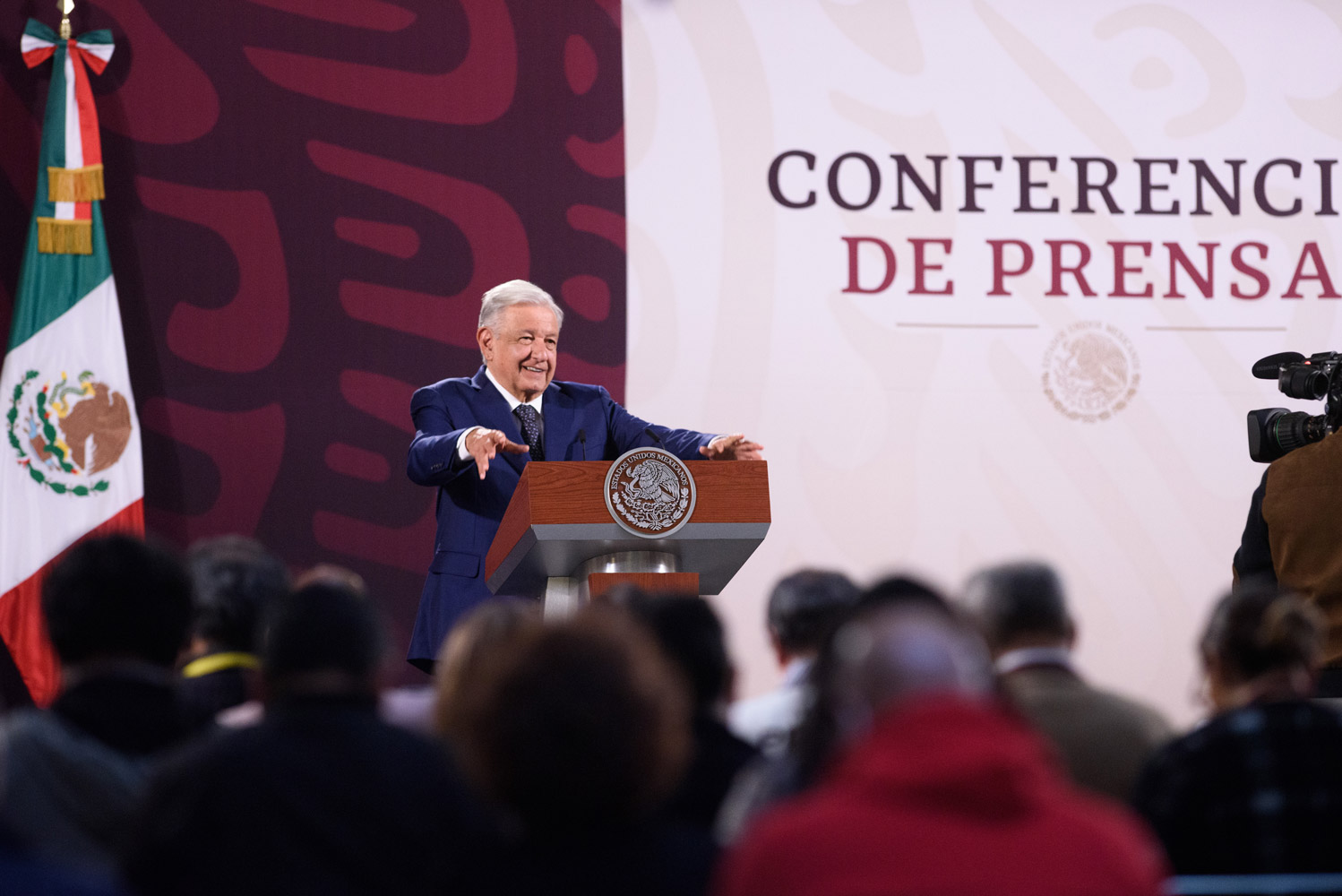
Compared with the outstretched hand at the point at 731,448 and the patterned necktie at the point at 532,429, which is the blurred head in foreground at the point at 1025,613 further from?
the patterned necktie at the point at 532,429

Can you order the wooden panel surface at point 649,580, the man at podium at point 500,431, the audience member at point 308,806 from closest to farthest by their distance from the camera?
the audience member at point 308,806 < the wooden panel surface at point 649,580 < the man at podium at point 500,431

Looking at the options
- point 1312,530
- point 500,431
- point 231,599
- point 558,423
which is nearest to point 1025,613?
point 231,599

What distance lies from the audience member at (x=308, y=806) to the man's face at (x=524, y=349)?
8.12 feet

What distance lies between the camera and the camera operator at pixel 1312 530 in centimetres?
351

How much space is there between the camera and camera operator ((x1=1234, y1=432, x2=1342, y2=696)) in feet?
11.5

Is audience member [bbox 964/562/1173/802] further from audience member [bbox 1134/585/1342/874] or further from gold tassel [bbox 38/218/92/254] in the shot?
gold tassel [bbox 38/218/92/254]

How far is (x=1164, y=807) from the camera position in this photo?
1.88 m

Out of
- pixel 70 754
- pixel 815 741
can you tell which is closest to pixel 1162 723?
pixel 815 741

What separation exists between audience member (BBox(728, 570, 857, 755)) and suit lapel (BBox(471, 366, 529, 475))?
169cm

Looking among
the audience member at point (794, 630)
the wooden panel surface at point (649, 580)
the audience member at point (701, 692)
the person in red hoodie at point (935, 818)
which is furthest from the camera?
the wooden panel surface at point (649, 580)

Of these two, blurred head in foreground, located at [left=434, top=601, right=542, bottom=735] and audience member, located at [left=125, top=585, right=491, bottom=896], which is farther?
blurred head in foreground, located at [left=434, top=601, right=542, bottom=735]

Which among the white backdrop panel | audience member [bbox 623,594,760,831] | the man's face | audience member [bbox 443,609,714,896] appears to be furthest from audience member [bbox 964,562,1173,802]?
the white backdrop panel

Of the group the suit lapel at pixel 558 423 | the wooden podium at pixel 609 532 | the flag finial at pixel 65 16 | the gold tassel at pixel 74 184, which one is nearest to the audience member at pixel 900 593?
the wooden podium at pixel 609 532

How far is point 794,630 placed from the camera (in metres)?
2.40
